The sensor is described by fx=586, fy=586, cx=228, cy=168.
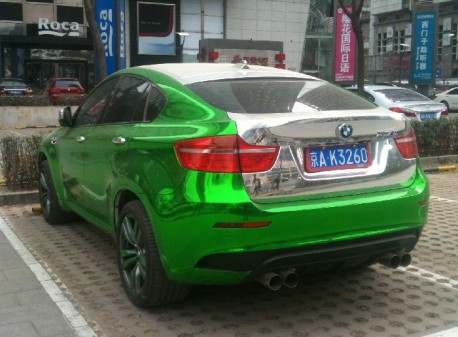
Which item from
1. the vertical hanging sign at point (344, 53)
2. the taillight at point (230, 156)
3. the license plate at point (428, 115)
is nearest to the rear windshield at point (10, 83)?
the vertical hanging sign at point (344, 53)

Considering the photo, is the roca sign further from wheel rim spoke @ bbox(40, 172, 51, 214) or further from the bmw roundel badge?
the bmw roundel badge

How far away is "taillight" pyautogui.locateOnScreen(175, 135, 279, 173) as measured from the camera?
3.30 meters

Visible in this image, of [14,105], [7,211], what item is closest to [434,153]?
[7,211]

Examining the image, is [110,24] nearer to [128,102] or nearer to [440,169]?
[440,169]

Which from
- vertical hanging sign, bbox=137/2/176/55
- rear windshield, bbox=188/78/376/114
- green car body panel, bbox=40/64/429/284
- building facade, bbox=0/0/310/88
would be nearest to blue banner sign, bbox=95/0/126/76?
rear windshield, bbox=188/78/376/114

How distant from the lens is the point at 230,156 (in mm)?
3307

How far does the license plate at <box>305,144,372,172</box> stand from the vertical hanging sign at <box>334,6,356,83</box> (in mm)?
23789

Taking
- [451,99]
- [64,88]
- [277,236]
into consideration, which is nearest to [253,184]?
[277,236]

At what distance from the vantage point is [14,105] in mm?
19031

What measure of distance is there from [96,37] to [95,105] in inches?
280

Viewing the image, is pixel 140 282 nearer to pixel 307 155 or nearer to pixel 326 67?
pixel 307 155

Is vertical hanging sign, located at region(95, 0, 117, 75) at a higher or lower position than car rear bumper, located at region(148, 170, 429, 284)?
higher

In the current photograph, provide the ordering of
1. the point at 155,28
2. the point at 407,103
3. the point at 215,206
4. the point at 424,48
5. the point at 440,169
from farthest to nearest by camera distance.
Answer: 1. the point at 155,28
2. the point at 424,48
3. the point at 407,103
4. the point at 440,169
5. the point at 215,206

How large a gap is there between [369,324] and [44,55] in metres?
35.5
